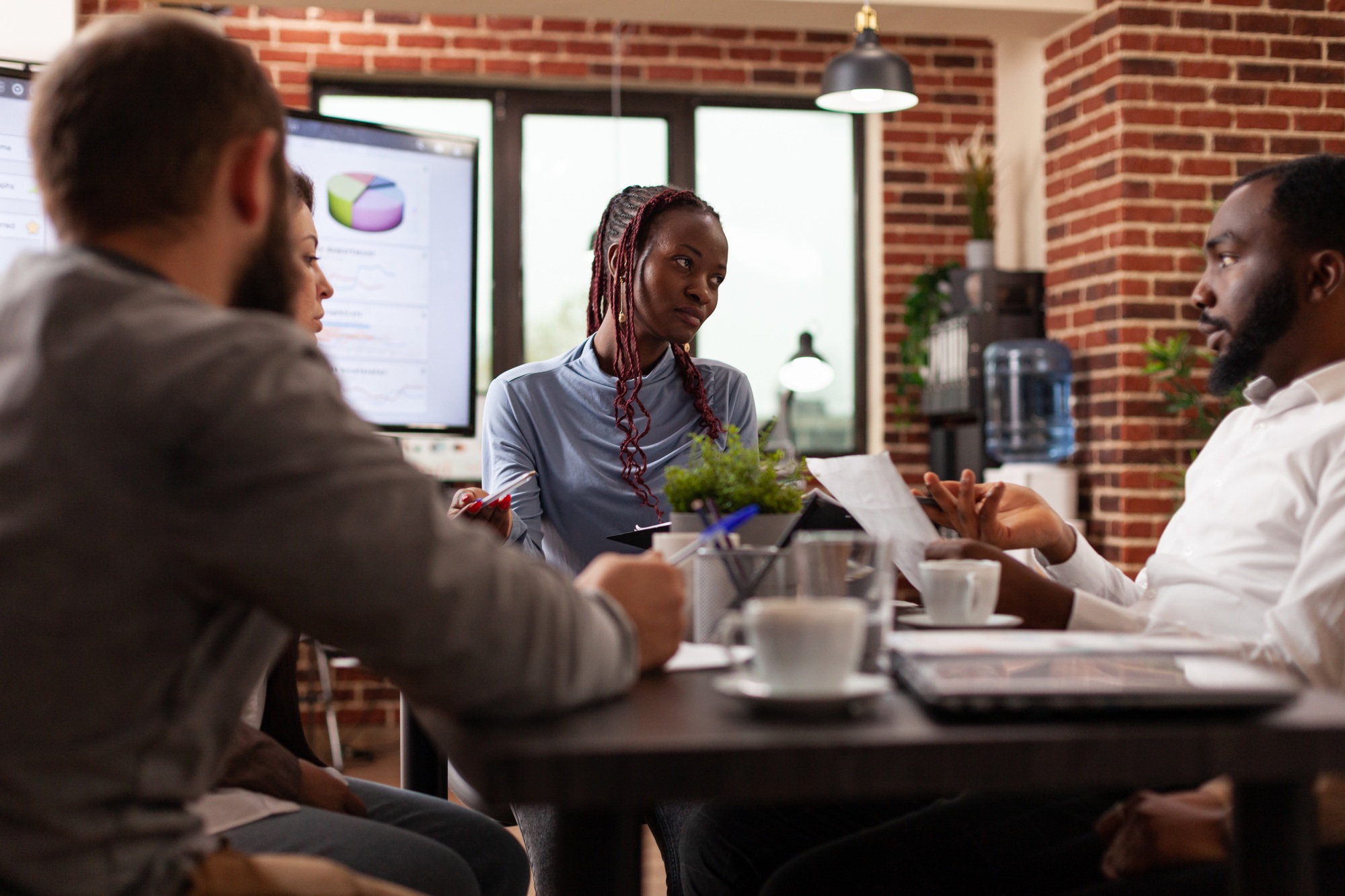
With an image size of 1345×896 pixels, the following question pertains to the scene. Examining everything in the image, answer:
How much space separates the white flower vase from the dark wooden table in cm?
388

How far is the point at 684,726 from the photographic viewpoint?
30.0 inches

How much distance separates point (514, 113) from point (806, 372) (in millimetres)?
1713

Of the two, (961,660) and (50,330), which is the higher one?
(50,330)

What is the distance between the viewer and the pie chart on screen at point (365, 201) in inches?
124

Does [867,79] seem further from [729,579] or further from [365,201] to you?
[729,579]

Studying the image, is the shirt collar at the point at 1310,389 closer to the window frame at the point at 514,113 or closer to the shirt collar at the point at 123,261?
the shirt collar at the point at 123,261

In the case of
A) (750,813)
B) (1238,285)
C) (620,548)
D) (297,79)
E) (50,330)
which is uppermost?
Result: (297,79)

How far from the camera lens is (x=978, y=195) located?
4688 millimetres

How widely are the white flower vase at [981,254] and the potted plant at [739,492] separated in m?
3.41

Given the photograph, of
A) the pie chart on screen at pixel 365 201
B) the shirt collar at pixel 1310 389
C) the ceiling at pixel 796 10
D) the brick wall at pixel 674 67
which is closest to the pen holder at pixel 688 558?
the shirt collar at pixel 1310 389

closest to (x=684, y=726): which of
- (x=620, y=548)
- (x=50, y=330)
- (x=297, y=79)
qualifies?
(x=50, y=330)

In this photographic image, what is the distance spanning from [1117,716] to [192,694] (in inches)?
23.4

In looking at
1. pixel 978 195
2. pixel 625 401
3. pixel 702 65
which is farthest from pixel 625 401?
pixel 702 65

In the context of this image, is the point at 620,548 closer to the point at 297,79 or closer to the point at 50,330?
the point at 50,330
